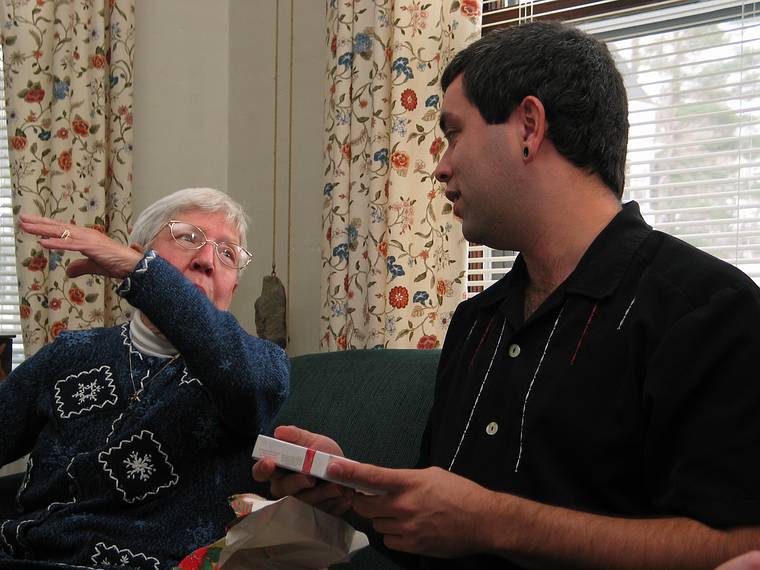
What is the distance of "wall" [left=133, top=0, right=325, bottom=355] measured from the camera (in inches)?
130

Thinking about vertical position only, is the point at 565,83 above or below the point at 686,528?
above

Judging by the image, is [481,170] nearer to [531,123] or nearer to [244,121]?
[531,123]

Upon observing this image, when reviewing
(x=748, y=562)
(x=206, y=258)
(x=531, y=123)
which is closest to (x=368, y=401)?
(x=206, y=258)

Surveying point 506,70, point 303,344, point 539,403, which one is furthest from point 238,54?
point 539,403

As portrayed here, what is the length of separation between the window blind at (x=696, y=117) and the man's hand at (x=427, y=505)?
1543mm

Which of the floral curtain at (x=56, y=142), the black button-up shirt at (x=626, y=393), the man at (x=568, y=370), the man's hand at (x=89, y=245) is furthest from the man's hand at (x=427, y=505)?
the floral curtain at (x=56, y=142)

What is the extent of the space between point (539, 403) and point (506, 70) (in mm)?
552

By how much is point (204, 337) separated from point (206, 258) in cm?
37

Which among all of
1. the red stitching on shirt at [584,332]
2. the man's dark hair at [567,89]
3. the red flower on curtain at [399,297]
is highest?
the man's dark hair at [567,89]

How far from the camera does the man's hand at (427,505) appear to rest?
108cm

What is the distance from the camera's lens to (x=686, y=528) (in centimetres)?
105

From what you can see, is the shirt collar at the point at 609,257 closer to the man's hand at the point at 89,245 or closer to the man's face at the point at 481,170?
the man's face at the point at 481,170

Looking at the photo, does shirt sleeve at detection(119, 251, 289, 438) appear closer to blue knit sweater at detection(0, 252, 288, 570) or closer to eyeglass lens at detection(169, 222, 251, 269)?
blue knit sweater at detection(0, 252, 288, 570)

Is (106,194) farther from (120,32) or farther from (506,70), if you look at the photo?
(506,70)
